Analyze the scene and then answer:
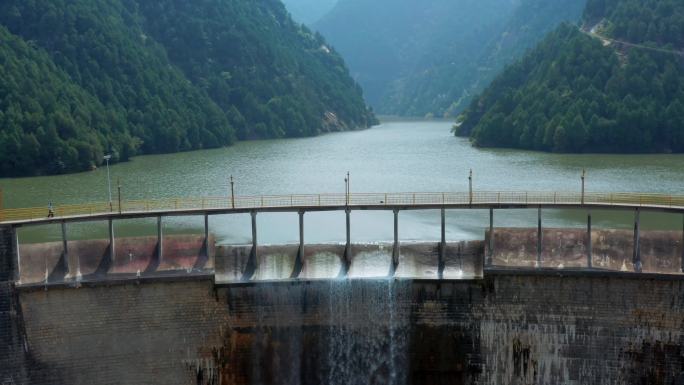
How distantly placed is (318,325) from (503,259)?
7803 mm

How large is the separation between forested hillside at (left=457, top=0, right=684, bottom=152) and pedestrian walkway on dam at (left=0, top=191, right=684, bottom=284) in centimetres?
6392

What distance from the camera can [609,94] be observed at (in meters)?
96.4

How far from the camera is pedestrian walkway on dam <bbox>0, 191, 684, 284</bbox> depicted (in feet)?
100

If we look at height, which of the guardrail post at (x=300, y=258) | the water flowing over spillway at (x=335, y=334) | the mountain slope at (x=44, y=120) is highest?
the mountain slope at (x=44, y=120)

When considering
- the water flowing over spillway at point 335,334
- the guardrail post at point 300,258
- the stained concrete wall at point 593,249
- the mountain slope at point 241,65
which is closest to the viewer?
the water flowing over spillway at point 335,334

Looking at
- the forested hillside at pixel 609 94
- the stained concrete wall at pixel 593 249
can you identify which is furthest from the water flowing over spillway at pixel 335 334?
the forested hillside at pixel 609 94

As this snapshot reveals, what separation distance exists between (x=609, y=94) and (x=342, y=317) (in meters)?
75.2

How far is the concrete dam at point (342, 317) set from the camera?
2902 centimetres

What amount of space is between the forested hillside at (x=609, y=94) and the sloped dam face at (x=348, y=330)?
218 feet

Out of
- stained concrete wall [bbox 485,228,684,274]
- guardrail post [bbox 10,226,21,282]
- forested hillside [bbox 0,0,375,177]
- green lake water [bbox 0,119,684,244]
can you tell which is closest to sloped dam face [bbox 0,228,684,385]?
guardrail post [bbox 10,226,21,282]

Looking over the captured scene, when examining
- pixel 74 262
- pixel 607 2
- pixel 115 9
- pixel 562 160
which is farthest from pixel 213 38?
pixel 74 262

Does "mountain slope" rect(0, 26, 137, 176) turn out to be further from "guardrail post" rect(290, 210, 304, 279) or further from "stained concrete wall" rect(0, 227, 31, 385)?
"guardrail post" rect(290, 210, 304, 279)

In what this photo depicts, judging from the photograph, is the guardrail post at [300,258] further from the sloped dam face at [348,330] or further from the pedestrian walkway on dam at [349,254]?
the sloped dam face at [348,330]

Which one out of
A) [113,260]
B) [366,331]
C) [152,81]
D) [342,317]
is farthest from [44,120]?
[366,331]
